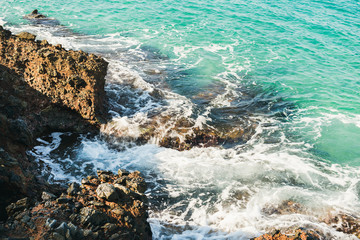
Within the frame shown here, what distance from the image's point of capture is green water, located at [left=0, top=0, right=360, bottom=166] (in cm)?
1295

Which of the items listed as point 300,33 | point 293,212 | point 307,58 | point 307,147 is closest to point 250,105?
point 307,147

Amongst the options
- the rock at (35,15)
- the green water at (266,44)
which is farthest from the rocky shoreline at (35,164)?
the rock at (35,15)

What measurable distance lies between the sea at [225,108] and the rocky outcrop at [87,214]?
4.92ft

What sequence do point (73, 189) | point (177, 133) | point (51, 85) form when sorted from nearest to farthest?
1. point (73, 189)
2. point (51, 85)
3. point (177, 133)

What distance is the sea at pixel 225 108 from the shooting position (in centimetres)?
795

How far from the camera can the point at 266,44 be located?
19625 millimetres

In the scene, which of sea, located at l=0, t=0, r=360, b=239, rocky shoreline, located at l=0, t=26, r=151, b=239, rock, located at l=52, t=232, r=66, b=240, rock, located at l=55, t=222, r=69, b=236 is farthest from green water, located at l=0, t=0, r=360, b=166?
rock, located at l=52, t=232, r=66, b=240

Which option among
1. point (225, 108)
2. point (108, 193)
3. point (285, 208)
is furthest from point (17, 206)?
point (225, 108)

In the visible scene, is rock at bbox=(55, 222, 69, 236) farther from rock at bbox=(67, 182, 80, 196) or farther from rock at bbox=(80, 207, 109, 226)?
rock at bbox=(67, 182, 80, 196)

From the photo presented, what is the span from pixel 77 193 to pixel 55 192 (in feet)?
2.87

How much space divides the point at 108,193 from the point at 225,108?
8.22 meters

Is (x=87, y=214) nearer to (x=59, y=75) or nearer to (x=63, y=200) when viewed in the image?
(x=63, y=200)

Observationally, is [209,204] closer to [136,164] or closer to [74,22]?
[136,164]

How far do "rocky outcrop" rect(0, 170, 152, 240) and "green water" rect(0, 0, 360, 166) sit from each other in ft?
26.7
